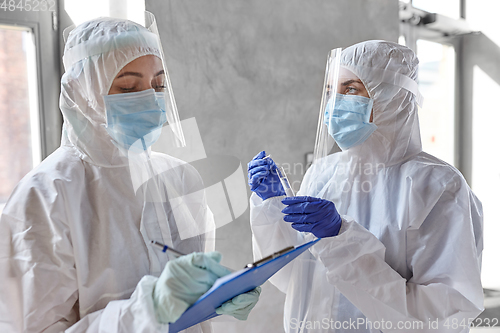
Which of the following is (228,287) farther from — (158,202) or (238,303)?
(158,202)

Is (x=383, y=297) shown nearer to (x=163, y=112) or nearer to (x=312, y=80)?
(x=163, y=112)

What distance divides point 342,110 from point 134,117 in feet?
2.36

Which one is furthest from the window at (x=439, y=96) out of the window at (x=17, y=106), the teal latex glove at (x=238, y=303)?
the window at (x=17, y=106)

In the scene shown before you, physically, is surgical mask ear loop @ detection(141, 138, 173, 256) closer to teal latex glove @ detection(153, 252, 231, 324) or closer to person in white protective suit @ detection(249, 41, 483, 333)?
teal latex glove @ detection(153, 252, 231, 324)

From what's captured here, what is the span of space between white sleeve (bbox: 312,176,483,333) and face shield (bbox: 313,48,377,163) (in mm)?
310

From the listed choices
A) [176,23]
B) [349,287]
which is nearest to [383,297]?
[349,287]

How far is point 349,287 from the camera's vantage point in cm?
120

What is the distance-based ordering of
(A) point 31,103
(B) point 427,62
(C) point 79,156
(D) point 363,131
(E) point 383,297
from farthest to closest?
(B) point 427,62 → (A) point 31,103 → (D) point 363,131 → (E) point 383,297 → (C) point 79,156

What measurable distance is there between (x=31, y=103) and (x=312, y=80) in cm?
156

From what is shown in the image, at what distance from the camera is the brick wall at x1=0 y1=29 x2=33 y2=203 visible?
161 cm

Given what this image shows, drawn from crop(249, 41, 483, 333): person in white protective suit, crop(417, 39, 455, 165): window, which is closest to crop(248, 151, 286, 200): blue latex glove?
crop(249, 41, 483, 333): person in white protective suit

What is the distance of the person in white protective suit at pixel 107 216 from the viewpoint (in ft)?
2.83

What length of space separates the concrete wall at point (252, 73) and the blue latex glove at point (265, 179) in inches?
14.3

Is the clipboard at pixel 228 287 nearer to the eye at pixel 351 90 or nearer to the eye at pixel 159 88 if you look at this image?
the eye at pixel 159 88
